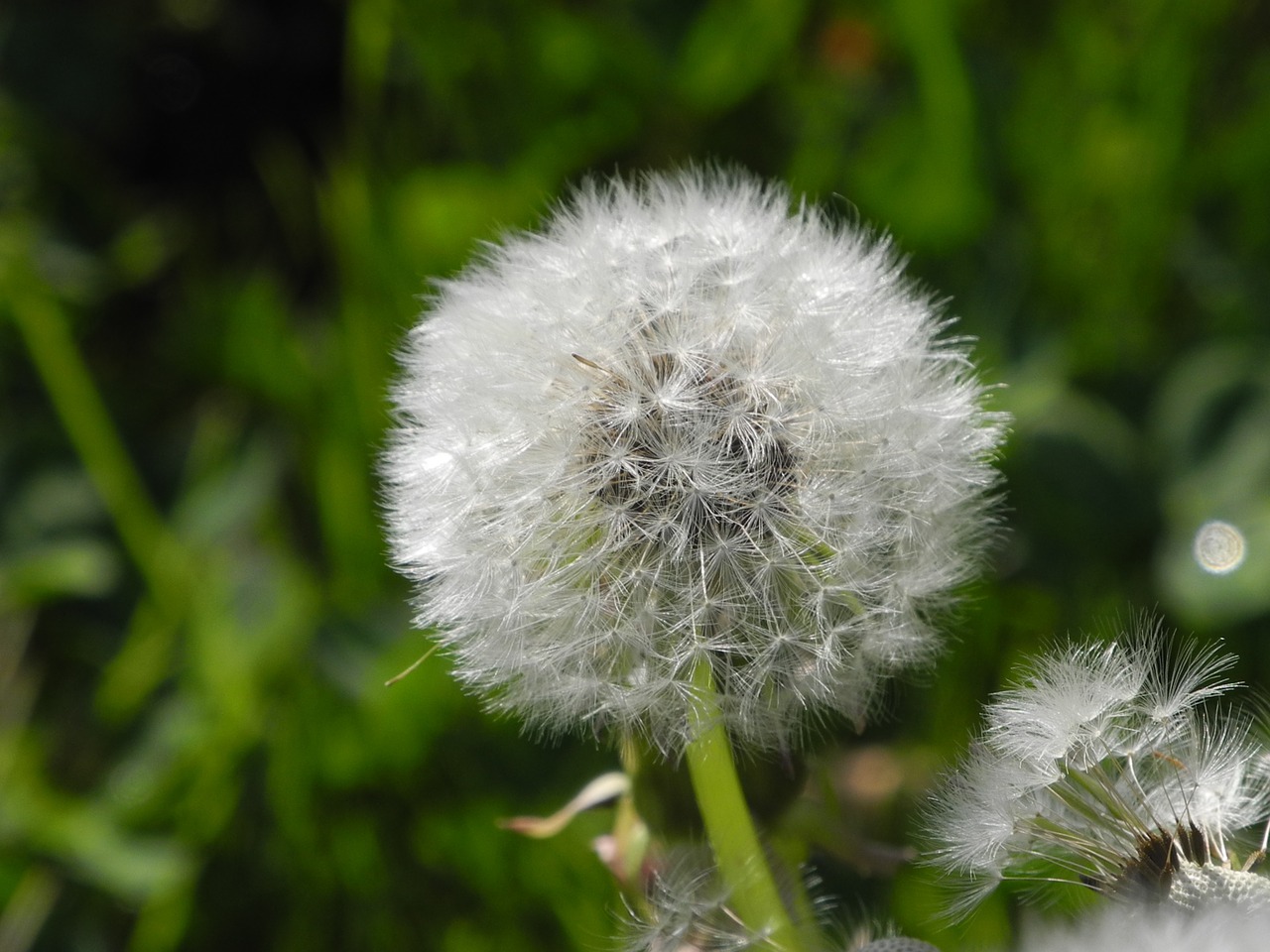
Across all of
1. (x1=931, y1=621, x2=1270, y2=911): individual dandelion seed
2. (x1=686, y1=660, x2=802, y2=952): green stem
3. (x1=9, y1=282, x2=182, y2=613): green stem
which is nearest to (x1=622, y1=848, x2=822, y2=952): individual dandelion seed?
(x1=686, y1=660, x2=802, y2=952): green stem

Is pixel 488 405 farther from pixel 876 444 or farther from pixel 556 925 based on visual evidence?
pixel 556 925

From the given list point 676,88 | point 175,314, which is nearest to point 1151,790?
point 676,88

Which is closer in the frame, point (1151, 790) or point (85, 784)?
point (1151, 790)

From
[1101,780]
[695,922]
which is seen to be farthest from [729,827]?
[1101,780]

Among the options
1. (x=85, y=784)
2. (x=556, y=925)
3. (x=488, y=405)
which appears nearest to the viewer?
(x=488, y=405)

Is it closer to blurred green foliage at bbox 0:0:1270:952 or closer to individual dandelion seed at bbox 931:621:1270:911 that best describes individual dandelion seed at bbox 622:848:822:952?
individual dandelion seed at bbox 931:621:1270:911

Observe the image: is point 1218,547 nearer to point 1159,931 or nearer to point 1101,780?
point 1101,780
